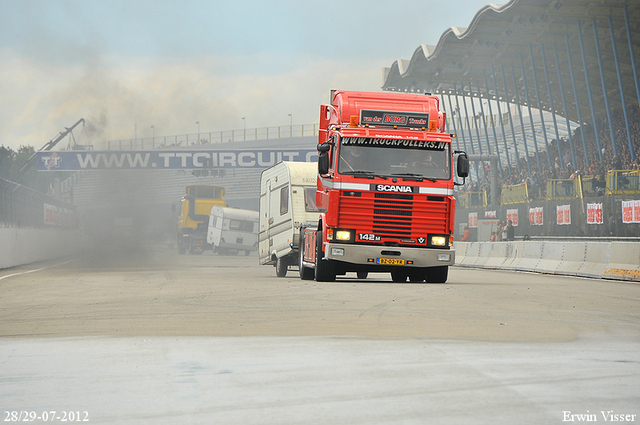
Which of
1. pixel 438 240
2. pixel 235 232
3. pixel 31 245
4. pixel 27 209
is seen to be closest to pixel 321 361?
pixel 438 240

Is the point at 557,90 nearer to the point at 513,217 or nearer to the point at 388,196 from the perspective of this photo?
the point at 513,217

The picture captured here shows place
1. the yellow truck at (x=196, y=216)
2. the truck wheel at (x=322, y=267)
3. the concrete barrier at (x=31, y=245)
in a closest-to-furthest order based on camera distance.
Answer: the truck wheel at (x=322, y=267) → the concrete barrier at (x=31, y=245) → the yellow truck at (x=196, y=216)

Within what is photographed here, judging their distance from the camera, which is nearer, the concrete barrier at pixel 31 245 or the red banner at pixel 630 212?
the red banner at pixel 630 212

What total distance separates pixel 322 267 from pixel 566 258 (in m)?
8.61

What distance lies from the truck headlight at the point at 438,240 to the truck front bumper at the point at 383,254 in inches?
5.0

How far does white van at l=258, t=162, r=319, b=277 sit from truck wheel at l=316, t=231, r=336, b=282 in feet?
6.91

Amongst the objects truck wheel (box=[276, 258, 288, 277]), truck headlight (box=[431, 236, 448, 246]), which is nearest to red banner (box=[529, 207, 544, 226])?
truck wheel (box=[276, 258, 288, 277])

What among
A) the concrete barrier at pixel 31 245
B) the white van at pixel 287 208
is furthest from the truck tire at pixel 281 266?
the concrete barrier at pixel 31 245

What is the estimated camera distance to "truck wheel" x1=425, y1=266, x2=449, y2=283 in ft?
60.2

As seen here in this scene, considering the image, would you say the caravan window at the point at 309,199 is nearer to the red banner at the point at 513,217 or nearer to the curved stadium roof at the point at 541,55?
the red banner at the point at 513,217

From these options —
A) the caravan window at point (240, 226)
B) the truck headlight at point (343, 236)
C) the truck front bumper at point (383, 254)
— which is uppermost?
the caravan window at point (240, 226)

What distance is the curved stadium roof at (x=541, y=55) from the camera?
4006cm

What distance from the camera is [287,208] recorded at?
21.4 metres

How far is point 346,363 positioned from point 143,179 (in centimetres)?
5724
